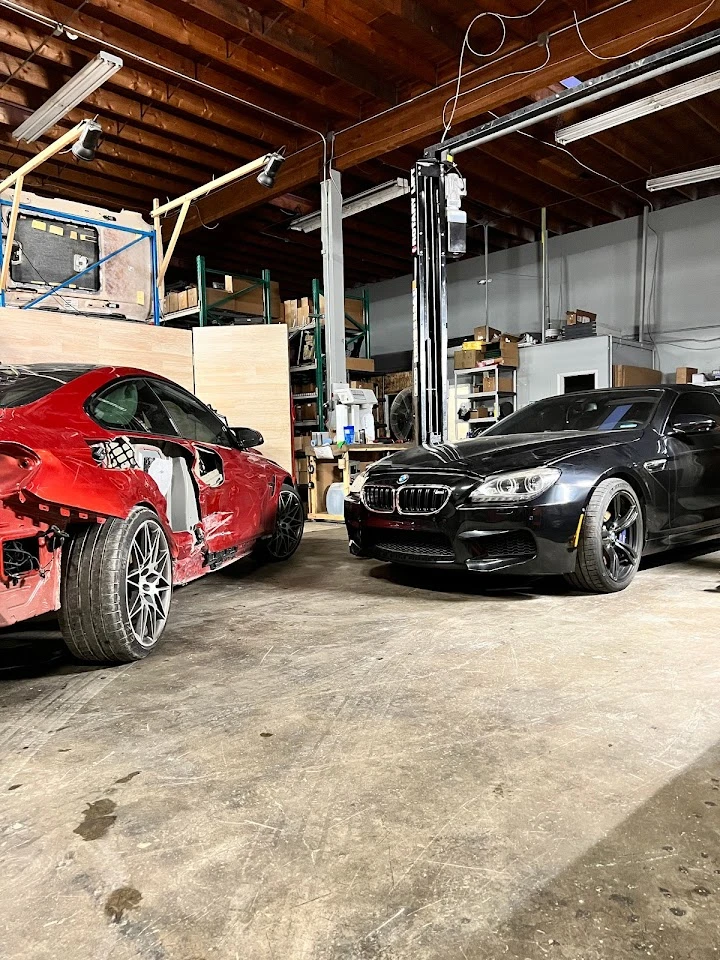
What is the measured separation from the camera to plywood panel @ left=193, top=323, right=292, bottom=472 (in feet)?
25.1

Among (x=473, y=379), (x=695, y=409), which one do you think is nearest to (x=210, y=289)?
(x=473, y=379)

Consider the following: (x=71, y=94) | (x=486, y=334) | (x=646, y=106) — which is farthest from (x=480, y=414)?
(x=71, y=94)

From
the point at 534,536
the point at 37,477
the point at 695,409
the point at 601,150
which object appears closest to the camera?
the point at 37,477

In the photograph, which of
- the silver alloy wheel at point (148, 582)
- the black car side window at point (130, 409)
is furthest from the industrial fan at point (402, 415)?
the silver alloy wheel at point (148, 582)

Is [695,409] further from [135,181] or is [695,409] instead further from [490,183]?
[135,181]

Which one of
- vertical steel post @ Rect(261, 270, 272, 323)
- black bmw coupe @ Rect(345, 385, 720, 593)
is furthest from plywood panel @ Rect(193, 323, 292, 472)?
black bmw coupe @ Rect(345, 385, 720, 593)

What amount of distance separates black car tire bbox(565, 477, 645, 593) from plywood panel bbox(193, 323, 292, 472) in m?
4.62

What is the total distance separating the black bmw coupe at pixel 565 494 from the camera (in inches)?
132

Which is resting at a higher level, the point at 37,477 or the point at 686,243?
the point at 686,243

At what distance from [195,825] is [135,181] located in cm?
1004

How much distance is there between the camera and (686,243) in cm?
1031

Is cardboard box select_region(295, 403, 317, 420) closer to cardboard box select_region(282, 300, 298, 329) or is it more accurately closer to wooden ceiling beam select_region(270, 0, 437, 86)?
cardboard box select_region(282, 300, 298, 329)

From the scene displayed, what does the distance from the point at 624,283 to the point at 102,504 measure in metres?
10.6

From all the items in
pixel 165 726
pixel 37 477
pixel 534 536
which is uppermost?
pixel 37 477
